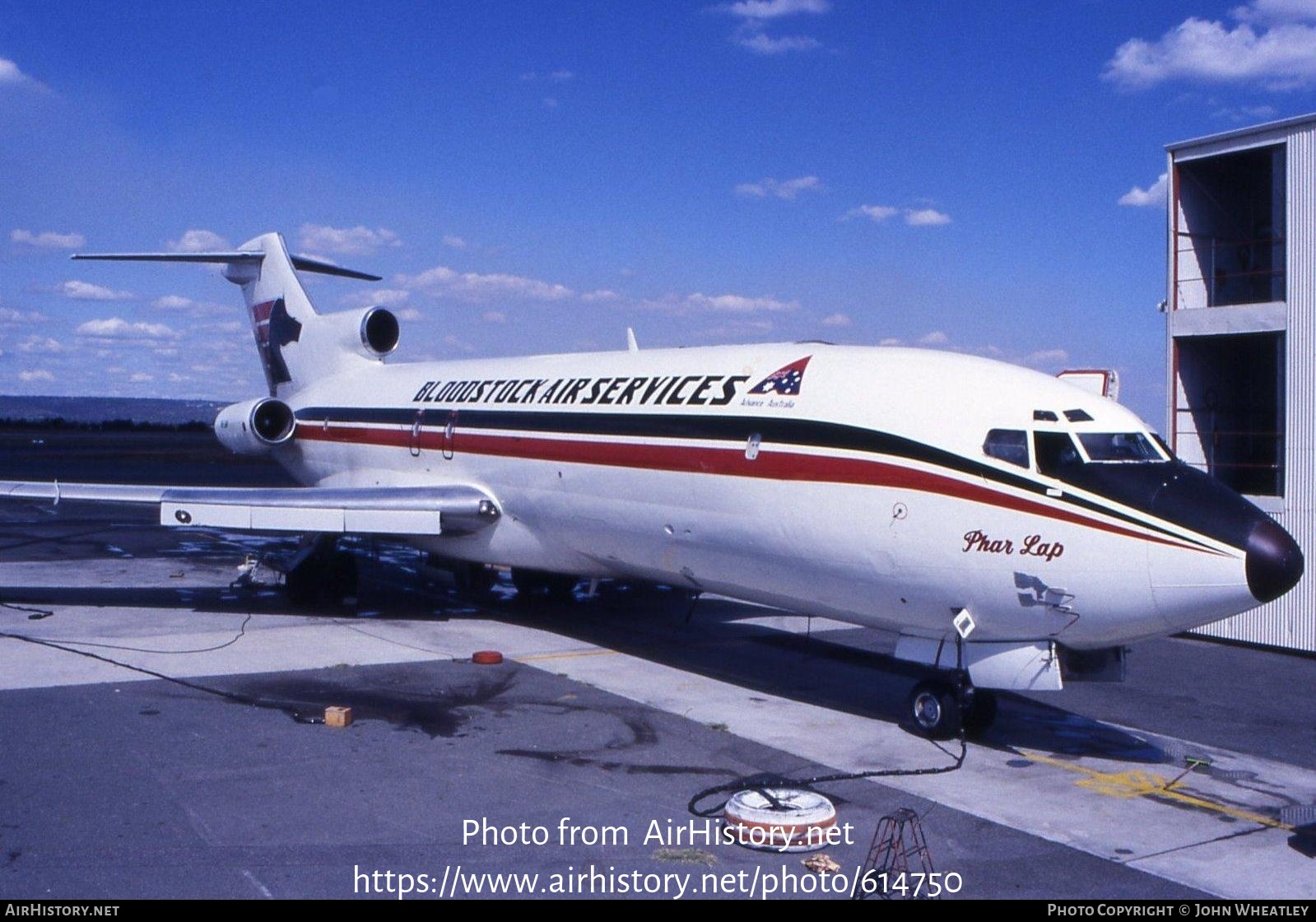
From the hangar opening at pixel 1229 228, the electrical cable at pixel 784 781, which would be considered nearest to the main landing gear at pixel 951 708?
the electrical cable at pixel 784 781

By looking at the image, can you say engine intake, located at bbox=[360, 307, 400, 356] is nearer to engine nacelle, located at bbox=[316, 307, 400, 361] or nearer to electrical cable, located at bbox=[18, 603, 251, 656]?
engine nacelle, located at bbox=[316, 307, 400, 361]

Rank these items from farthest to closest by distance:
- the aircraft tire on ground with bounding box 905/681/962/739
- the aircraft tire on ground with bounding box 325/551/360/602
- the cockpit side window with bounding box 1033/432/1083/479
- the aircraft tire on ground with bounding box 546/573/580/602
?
the aircraft tire on ground with bounding box 546/573/580/602
the aircraft tire on ground with bounding box 325/551/360/602
the aircraft tire on ground with bounding box 905/681/962/739
the cockpit side window with bounding box 1033/432/1083/479

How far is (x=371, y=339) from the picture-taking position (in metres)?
21.8

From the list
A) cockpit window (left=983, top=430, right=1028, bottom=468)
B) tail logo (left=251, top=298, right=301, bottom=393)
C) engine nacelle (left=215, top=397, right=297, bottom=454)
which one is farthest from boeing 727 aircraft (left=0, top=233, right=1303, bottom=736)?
tail logo (left=251, top=298, right=301, bottom=393)

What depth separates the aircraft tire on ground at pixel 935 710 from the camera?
34.6 feet

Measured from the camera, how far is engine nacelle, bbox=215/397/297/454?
21.9 meters

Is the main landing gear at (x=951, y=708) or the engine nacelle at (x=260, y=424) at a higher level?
the engine nacelle at (x=260, y=424)

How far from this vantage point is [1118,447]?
9852 millimetres

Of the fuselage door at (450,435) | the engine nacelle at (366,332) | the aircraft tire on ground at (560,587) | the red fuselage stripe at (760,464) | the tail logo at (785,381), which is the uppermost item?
the engine nacelle at (366,332)

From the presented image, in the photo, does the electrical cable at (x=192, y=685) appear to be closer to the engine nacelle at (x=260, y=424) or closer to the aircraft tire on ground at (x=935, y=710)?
the aircraft tire on ground at (x=935, y=710)

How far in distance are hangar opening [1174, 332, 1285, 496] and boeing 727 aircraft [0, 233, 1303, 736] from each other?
9257 mm

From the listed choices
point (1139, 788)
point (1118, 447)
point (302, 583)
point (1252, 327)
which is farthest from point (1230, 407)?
point (302, 583)

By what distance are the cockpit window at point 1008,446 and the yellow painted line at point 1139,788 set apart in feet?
8.91
